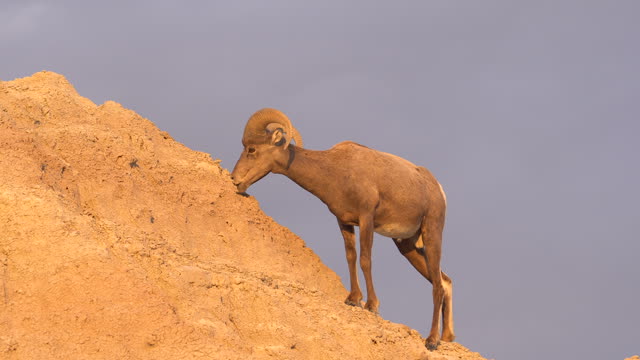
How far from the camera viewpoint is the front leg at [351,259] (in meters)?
16.3

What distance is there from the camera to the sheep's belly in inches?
675

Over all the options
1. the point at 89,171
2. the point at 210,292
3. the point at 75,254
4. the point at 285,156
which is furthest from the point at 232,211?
the point at 75,254

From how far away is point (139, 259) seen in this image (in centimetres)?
1260

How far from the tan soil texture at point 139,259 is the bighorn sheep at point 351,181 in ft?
2.05

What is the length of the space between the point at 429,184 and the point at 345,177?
2040 millimetres

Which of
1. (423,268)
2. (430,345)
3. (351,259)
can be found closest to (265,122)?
(351,259)

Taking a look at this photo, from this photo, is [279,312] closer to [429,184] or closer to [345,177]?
[345,177]

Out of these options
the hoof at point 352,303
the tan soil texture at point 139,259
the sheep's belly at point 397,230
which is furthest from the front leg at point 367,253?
the tan soil texture at point 139,259

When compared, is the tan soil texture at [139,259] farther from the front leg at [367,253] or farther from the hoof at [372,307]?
the front leg at [367,253]

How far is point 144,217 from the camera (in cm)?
1467

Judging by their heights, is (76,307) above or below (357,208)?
below

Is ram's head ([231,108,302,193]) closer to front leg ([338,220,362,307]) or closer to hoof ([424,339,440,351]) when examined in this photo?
front leg ([338,220,362,307])

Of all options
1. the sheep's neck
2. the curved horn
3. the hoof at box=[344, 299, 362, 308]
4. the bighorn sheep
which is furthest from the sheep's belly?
the curved horn

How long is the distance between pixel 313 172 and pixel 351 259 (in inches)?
61.0
